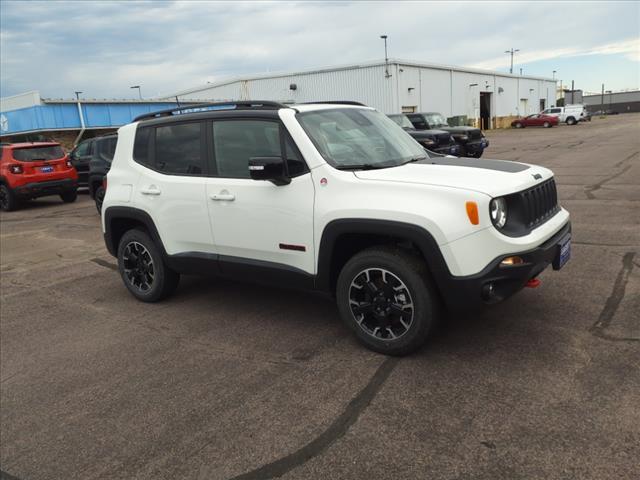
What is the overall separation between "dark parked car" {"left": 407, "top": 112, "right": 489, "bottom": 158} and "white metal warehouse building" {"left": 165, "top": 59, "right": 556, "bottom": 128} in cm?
1867

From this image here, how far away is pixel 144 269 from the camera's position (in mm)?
5504

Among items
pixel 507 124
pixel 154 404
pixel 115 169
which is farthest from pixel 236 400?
pixel 507 124

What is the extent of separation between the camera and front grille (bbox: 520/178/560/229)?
3744 millimetres

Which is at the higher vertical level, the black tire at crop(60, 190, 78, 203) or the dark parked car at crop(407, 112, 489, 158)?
the dark parked car at crop(407, 112, 489, 158)

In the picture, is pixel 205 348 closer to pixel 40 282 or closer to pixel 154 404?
pixel 154 404

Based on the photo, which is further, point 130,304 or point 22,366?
point 130,304

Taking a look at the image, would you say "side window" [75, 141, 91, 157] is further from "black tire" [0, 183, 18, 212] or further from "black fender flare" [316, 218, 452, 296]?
"black fender flare" [316, 218, 452, 296]

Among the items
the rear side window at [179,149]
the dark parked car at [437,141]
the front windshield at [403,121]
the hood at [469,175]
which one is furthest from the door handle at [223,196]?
the front windshield at [403,121]

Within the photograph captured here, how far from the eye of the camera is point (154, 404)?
354cm

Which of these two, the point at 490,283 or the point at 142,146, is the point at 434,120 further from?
the point at 490,283

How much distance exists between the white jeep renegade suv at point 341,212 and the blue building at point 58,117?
86.3ft

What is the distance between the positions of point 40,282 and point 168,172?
118 inches

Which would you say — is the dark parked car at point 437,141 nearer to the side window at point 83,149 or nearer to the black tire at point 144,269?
the side window at point 83,149

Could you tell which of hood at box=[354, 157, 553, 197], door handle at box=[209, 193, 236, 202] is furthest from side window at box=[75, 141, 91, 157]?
hood at box=[354, 157, 553, 197]
